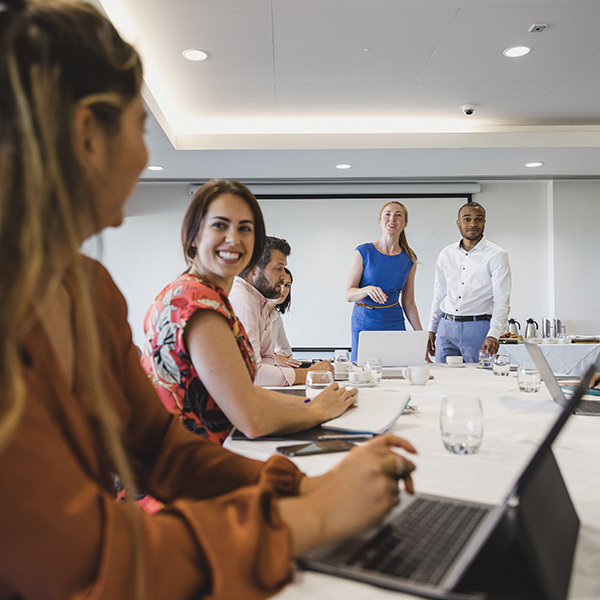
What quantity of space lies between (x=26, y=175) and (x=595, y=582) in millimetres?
706

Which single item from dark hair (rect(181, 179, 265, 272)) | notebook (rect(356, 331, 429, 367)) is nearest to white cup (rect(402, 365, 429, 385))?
notebook (rect(356, 331, 429, 367))

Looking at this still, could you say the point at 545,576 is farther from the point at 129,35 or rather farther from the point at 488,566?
the point at 129,35

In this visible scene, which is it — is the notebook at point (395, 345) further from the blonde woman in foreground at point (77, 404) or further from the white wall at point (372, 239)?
the white wall at point (372, 239)

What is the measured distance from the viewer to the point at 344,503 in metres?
0.61

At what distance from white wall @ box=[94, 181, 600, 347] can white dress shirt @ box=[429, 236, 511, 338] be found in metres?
2.08

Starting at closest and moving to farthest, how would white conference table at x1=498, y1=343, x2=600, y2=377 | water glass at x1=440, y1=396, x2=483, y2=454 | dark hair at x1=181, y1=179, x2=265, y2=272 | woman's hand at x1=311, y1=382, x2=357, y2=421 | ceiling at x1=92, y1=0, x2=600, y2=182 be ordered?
water glass at x1=440, y1=396, x2=483, y2=454 → woman's hand at x1=311, y1=382, x2=357, y2=421 → dark hair at x1=181, y1=179, x2=265, y2=272 → ceiling at x1=92, y1=0, x2=600, y2=182 → white conference table at x1=498, y1=343, x2=600, y2=377

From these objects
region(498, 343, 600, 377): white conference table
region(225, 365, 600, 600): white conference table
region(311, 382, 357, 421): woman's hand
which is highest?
region(311, 382, 357, 421): woman's hand

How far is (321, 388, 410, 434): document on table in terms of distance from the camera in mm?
1243

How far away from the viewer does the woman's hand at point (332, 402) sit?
1.33m

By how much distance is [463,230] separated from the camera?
13.7ft

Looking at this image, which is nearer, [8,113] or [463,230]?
[8,113]

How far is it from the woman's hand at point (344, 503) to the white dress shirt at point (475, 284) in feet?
11.2

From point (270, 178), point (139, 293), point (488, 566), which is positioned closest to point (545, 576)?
point (488, 566)

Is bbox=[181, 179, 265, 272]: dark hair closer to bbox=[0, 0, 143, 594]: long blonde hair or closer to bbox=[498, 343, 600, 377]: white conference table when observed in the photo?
bbox=[0, 0, 143, 594]: long blonde hair
